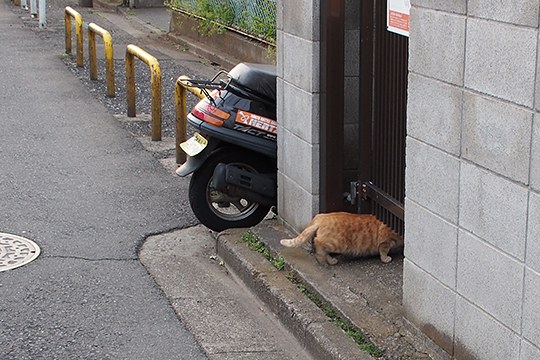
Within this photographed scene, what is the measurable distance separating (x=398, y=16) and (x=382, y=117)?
0.66 metres

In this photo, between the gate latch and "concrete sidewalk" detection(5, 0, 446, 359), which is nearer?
"concrete sidewalk" detection(5, 0, 446, 359)

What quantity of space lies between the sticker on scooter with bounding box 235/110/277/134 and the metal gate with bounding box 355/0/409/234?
1.09 meters

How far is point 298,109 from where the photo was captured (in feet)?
21.6

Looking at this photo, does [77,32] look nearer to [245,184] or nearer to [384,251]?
[245,184]

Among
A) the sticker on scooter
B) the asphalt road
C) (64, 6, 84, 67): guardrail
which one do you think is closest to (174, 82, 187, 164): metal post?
the asphalt road

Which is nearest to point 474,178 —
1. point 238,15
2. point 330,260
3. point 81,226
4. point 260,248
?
point 330,260

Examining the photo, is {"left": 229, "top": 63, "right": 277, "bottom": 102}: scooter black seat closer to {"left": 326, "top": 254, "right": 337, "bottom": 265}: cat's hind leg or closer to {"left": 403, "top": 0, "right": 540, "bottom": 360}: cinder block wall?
{"left": 326, "top": 254, "right": 337, "bottom": 265}: cat's hind leg

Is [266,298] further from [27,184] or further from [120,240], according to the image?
[27,184]

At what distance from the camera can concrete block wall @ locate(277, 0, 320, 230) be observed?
6.34m

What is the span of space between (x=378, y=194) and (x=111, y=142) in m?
4.59

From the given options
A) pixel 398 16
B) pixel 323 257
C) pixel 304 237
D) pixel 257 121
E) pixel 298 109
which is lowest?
pixel 323 257

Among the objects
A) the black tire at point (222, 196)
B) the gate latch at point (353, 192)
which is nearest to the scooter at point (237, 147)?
the black tire at point (222, 196)

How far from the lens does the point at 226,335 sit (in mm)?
5742

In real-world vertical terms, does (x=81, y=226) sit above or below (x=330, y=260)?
below
